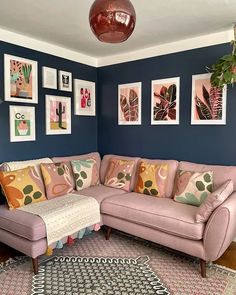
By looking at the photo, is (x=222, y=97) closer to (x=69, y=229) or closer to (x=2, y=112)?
(x=69, y=229)

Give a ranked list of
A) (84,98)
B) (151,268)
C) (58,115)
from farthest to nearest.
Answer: (84,98), (58,115), (151,268)

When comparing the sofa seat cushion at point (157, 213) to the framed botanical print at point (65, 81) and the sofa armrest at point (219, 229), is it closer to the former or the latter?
the sofa armrest at point (219, 229)

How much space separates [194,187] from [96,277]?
51.3 inches

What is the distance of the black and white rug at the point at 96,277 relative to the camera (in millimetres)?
2037

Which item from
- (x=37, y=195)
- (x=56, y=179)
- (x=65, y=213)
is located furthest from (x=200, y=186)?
(x=37, y=195)

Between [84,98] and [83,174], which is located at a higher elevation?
[84,98]

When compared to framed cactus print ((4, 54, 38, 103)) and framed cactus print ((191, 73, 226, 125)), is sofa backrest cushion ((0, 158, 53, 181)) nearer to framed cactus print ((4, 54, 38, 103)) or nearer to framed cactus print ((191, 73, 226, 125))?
framed cactus print ((4, 54, 38, 103))

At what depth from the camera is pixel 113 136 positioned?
13.2 feet

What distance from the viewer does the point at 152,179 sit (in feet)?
10.0

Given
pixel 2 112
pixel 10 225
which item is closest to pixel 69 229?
pixel 10 225

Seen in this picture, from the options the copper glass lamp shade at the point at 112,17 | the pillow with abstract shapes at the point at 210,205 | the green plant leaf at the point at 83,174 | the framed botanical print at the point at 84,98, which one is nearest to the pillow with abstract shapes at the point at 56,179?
the green plant leaf at the point at 83,174

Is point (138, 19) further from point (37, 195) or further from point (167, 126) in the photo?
point (37, 195)

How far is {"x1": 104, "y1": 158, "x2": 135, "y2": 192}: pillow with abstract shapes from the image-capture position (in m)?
3.30

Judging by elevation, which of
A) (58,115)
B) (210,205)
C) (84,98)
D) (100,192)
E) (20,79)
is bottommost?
(100,192)
